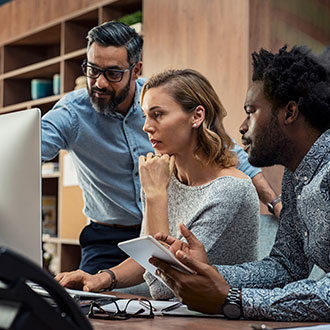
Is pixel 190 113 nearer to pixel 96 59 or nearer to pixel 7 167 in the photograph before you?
pixel 96 59

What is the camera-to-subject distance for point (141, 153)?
2336 millimetres

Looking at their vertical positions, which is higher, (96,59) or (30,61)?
(30,61)

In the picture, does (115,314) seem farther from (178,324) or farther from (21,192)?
(21,192)

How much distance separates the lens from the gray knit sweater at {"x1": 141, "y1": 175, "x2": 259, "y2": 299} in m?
1.61

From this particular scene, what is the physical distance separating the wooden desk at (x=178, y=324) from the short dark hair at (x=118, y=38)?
131 cm

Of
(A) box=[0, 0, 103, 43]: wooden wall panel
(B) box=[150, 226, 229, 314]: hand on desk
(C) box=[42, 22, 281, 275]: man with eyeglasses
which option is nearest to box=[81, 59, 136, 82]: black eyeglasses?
(C) box=[42, 22, 281, 275]: man with eyeglasses

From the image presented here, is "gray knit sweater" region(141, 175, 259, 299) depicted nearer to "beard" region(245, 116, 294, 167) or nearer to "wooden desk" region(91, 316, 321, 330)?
"beard" region(245, 116, 294, 167)

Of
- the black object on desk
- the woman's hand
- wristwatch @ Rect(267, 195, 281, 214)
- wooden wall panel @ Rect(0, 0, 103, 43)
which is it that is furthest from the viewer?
wooden wall panel @ Rect(0, 0, 103, 43)

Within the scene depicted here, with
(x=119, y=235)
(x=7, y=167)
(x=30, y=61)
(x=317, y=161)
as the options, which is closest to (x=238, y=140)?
(x=119, y=235)

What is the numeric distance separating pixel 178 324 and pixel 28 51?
4.40 m

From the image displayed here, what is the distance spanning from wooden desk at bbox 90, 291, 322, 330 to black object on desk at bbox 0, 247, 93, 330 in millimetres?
319

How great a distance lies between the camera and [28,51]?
5.10 m

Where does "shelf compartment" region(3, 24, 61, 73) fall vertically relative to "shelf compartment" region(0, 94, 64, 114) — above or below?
above

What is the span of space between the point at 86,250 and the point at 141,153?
45 centimetres
